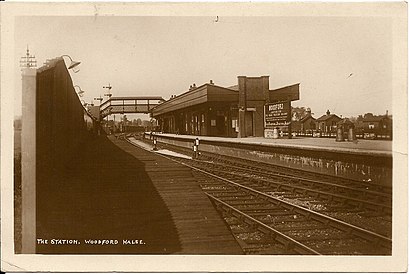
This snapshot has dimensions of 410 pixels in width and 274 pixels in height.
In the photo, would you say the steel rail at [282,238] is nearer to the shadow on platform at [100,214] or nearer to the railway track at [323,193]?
the railway track at [323,193]

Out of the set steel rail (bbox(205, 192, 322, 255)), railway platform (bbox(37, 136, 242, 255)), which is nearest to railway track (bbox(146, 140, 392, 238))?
steel rail (bbox(205, 192, 322, 255))

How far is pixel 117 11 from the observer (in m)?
2.38

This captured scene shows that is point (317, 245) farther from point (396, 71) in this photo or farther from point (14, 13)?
point (14, 13)

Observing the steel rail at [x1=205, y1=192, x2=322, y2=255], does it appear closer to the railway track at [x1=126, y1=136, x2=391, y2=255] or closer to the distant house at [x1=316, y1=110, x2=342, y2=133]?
the railway track at [x1=126, y1=136, x2=391, y2=255]

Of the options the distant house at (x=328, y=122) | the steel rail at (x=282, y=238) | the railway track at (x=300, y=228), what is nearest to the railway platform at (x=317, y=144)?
the distant house at (x=328, y=122)

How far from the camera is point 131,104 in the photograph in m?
2.51

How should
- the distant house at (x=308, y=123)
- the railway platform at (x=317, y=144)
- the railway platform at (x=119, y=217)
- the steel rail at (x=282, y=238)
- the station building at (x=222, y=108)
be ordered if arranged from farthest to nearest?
1. the distant house at (x=308, y=123)
2. the station building at (x=222, y=108)
3. the railway platform at (x=317, y=144)
4. the railway platform at (x=119, y=217)
5. the steel rail at (x=282, y=238)

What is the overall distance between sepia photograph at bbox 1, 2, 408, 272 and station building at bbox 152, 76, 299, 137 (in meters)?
0.02

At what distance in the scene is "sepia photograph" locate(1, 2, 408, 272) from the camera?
7.55 feet

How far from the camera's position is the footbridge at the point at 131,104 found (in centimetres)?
247

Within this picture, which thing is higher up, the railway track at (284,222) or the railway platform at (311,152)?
the railway platform at (311,152)

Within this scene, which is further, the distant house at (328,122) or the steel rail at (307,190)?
the distant house at (328,122)

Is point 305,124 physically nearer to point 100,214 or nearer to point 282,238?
point 282,238

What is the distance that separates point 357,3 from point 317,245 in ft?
4.42
